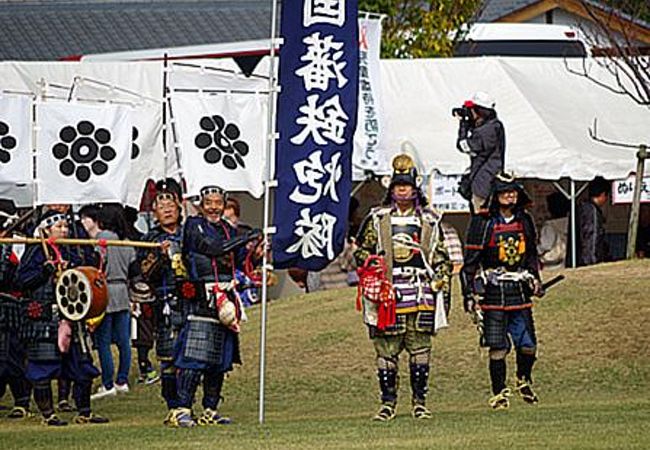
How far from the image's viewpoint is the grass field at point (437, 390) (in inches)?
469

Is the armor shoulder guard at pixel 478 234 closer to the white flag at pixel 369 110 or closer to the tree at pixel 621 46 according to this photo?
the white flag at pixel 369 110

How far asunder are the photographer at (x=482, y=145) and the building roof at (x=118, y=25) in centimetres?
1628

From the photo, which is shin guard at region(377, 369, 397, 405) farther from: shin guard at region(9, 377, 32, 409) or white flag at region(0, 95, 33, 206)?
white flag at region(0, 95, 33, 206)

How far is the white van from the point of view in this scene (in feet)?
96.7

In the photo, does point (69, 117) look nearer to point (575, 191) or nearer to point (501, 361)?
point (501, 361)

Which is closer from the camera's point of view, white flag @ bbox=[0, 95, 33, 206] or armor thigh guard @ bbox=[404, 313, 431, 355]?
armor thigh guard @ bbox=[404, 313, 431, 355]

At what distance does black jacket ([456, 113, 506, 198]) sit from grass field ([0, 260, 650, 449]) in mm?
1607

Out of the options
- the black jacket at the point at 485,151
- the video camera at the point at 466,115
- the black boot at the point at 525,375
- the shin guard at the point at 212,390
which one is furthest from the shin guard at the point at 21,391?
the video camera at the point at 466,115

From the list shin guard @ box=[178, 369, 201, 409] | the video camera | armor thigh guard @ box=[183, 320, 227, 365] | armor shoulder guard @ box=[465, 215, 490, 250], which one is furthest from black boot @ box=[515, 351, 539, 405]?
the video camera

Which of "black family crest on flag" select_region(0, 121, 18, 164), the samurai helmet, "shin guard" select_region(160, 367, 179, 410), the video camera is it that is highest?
the video camera

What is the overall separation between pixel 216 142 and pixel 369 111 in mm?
5544

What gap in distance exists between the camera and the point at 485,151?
17.9 m

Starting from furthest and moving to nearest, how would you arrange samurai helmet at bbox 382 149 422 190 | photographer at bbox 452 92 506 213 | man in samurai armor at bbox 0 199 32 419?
photographer at bbox 452 92 506 213
man in samurai armor at bbox 0 199 32 419
samurai helmet at bbox 382 149 422 190

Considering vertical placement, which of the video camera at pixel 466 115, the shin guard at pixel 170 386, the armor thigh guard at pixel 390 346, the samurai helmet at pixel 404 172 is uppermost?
the video camera at pixel 466 115
